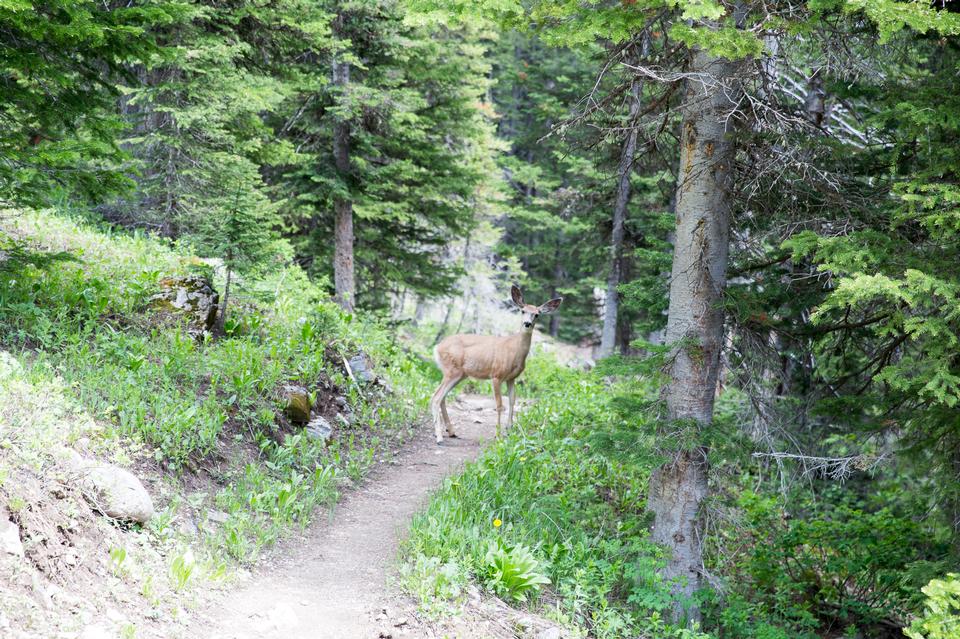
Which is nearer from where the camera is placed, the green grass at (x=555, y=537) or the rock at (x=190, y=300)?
the green grass at (x=555, y=537)

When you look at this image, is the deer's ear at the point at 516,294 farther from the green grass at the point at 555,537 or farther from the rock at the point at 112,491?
the rock at the point at 112,491

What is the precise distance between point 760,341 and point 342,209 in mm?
10528

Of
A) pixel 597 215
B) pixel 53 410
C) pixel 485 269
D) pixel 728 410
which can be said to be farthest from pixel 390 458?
pixel 485 269

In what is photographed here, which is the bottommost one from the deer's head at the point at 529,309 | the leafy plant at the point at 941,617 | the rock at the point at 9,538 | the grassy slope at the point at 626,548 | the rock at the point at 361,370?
the grassy slope at the point at 626,548

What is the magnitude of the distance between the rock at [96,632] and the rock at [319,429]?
511 cm

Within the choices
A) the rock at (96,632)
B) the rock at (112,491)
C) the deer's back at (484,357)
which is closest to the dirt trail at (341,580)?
the rock at (96,632)

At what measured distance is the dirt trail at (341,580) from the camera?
5.37 m

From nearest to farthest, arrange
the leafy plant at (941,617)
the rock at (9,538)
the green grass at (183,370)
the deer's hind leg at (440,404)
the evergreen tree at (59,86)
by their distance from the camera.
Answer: the leafy plant at (941,617) → the rock at (9,538) → the evergreen tree at (59,86) → the green grass at (183,370) → the deer's hind leg at (440,404)

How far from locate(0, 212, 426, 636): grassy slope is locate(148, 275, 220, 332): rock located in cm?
20

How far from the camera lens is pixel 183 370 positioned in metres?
8.79

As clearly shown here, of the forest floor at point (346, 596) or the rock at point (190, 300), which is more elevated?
the rock at point (190, 300)

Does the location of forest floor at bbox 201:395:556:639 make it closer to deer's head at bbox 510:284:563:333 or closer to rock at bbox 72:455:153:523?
rock at bbox 72:455:153:523

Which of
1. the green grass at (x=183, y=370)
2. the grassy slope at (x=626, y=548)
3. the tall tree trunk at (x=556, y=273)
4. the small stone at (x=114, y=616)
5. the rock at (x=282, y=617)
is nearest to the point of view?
the small stone at (x=114, y=616)

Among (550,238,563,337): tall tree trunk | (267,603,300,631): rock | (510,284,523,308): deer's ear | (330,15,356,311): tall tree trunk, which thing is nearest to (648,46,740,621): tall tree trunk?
(267,603,300,631): rock
